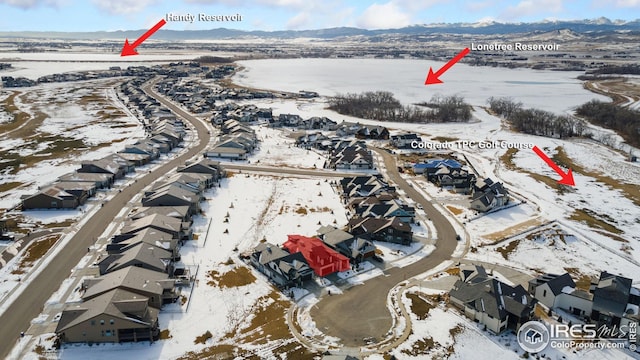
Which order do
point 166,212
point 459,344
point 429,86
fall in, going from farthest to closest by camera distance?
1. point 429,86
2. point 166,212
3. point 459,344

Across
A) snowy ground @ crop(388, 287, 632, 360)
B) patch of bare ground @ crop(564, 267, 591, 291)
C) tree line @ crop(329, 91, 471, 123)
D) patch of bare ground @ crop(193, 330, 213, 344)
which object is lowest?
patch of bare ground @ crop(564, 267, 591, 291)

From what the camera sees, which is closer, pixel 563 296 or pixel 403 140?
pixel 563 296

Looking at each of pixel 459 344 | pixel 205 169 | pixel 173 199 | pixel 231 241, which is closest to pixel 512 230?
pixel 459 344

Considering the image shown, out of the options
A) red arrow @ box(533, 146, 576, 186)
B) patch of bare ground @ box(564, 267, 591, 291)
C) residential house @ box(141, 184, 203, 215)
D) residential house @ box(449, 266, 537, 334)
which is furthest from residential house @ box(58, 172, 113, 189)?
red arrow @ box(533, 146, 576, 186)

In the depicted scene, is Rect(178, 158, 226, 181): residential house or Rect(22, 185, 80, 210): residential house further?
Rect(178, 158, 226, 181): residential house

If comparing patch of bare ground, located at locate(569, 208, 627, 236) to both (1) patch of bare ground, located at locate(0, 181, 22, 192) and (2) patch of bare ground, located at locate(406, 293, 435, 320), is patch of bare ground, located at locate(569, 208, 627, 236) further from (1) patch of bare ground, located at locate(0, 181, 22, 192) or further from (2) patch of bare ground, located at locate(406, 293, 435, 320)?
(1) patch of bare ground, located at locate(0, 181, 22, 192)

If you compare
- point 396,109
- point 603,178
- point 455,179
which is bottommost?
point 603,178

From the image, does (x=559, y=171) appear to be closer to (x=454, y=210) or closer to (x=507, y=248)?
(x=454, y=210)
